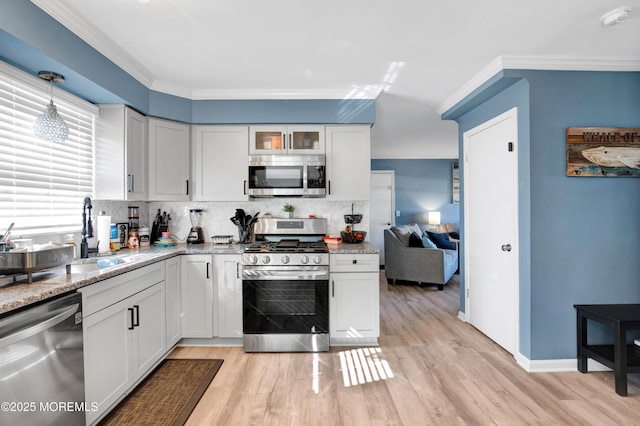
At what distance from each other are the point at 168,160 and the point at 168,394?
6.75 feet

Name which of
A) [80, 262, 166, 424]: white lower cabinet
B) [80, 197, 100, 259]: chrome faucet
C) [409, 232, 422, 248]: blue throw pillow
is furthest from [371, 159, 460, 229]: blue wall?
[80, 197, 100, 259]: chrome faucet

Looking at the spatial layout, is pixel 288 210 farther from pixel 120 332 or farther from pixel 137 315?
pixel 120 332

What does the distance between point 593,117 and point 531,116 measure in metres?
0.51

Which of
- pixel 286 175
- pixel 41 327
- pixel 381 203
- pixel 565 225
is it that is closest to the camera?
pixel 41 327

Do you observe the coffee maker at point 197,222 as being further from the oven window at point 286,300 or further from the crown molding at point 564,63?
the crown molding at point 564,63

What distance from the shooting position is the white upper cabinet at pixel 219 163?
342 centimetres

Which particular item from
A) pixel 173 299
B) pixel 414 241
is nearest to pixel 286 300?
pixel 173 299

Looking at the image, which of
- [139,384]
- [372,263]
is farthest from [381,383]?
[139,384]

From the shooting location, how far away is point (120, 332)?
209cm

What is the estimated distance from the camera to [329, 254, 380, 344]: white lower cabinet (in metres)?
3.00

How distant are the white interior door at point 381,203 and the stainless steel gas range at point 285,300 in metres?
4.34

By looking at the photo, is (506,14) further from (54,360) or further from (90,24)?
(54,360)

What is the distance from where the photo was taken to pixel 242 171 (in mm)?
3424

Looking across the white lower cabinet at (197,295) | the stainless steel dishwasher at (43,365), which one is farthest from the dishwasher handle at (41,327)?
the white lower cabinet at (197,295)
